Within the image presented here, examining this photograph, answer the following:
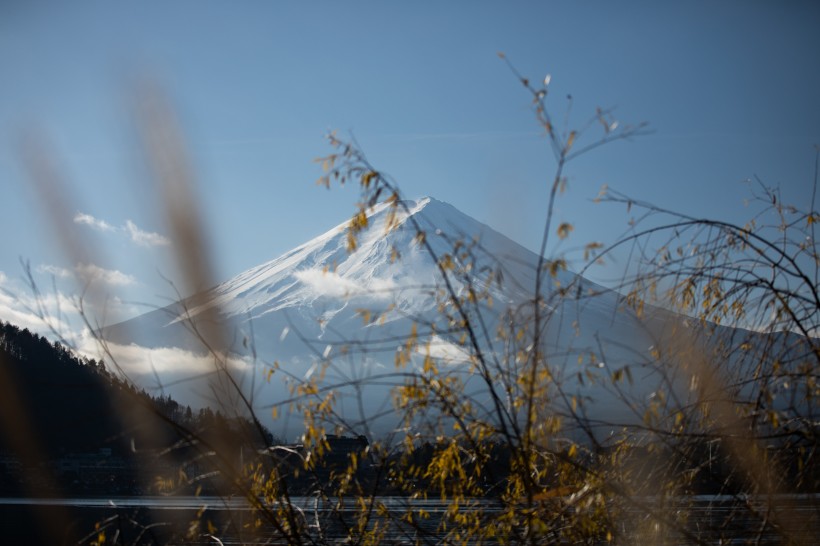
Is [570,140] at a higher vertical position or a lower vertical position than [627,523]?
higher

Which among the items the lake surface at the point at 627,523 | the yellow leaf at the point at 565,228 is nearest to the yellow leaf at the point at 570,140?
the yellow leaf at the point at 565,228

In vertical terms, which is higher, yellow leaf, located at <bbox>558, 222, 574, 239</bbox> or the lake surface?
yellow leaf, located at <bbox>558, 222, 574, 239</bbox>

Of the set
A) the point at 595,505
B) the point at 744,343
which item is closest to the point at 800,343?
the point at 744,343

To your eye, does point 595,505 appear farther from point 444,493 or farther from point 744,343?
point 744,343

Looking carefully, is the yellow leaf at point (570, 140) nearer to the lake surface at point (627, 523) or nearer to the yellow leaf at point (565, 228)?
the yellow leaf at point (565, 228)

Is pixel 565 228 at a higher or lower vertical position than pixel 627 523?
higher

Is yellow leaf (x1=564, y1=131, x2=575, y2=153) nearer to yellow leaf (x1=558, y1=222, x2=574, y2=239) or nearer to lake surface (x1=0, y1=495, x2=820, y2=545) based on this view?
yellow leaf (x1=558, y1=222, x2=574, y2=239)

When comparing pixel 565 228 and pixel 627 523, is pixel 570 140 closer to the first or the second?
pixel 565 228

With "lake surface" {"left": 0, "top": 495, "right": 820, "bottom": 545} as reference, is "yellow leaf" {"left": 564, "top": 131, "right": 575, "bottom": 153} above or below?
above

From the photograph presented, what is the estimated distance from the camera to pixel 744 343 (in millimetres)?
2586

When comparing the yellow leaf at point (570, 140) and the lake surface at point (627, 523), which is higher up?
the yellow leaf at point (570, 140)

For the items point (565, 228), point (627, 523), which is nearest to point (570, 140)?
point (565, 228)

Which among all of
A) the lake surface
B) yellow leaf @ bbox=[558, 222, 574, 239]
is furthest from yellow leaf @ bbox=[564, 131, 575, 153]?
the lake surface

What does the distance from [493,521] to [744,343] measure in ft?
3.65
